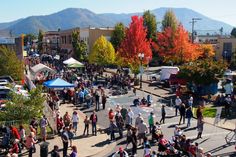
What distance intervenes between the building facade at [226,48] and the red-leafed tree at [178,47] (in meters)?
15.3

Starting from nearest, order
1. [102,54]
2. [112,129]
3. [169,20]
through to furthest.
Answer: [112,129]
[102,54]
[169,20]

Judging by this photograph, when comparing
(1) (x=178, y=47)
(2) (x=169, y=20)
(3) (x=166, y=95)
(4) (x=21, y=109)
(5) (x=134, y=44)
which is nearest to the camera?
(4) (x=21, y=109)

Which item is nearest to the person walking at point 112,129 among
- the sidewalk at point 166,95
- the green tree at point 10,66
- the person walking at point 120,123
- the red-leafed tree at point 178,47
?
the person walking at point 120,123

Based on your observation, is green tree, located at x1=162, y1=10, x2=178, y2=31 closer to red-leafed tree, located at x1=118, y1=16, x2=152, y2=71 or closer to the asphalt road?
red-leafed tree, located at x1=118, y1=16, x2=152, y2=71

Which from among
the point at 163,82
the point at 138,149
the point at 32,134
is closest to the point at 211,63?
the point at 163,82

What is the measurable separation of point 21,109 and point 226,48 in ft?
200

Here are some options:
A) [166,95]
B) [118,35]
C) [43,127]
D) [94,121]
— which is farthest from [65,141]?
[118,35]

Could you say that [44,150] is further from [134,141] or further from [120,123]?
[120,123]

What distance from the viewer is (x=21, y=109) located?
21969 millimetres

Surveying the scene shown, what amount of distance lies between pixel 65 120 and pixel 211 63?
16.9m

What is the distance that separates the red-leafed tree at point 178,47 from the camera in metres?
57.1

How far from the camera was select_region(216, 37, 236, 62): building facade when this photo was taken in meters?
74.5

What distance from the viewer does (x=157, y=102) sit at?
111ft

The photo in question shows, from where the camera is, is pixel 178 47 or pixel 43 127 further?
pixel 178 47
